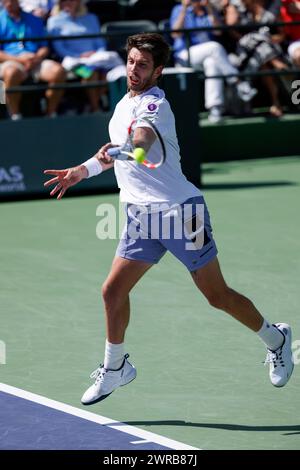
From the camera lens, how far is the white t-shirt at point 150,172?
659cm

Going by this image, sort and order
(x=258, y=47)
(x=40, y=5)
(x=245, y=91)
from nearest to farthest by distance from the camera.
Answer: (x=40, y=5), (x=258, y=47), (x=245, y=91)

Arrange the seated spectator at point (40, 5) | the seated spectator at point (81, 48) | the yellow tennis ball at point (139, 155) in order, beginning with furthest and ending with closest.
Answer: the seated spectator at point (40, 5), the seated spectator at point (81, 48), the yellow tennis ball at point (139, 155)

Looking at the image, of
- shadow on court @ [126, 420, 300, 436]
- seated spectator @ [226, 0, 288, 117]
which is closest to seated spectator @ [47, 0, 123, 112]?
seated spectator @ [226, 0, 288, 117]

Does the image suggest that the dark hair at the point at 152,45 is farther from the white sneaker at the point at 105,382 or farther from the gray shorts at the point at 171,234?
the white sneaker at the point at 105,382

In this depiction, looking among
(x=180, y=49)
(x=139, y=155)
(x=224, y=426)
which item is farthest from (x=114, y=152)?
(x=180, y=49)

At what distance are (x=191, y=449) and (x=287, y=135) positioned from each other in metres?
10.5

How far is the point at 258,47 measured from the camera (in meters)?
16.3

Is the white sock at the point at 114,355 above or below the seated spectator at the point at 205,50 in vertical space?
above

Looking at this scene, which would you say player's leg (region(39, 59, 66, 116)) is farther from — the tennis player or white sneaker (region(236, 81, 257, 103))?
the tennis player

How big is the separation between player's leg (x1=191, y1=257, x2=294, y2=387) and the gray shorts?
0.08 metres

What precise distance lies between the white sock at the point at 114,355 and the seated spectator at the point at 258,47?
990 centimetres

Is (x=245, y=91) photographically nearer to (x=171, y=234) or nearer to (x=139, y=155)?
(x=171, y=234)

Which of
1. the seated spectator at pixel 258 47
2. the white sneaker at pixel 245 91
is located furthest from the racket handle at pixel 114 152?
the white sneaker at pixel 245 91

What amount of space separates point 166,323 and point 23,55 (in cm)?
704
